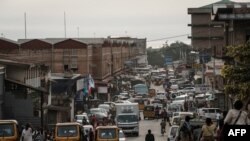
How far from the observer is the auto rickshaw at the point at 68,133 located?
3581 cm

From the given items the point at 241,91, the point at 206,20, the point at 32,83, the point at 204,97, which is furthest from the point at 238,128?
the point at 206,20

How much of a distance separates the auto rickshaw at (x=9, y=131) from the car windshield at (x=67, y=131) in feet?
13.6

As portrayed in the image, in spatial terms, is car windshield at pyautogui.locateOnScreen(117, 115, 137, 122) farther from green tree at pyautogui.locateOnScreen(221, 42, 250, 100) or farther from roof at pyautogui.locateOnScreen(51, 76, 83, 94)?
green tree at pyautogui.locateOnScreen(221, 42, 250, 100)

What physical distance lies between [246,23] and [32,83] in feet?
53.8

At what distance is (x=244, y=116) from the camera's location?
53.7 ft

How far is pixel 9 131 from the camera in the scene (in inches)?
1264

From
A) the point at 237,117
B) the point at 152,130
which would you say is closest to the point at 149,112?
the point at 152,130

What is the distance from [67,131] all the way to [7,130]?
15.3ft

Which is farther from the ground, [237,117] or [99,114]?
[237,117]

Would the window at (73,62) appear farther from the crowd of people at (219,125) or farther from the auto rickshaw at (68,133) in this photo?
the crowd of people at (219,125)

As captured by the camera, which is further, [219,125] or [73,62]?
[73,62]

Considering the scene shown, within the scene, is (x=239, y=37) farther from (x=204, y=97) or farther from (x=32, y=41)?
(x=32, y=41)

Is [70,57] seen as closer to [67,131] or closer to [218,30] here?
[218,30]

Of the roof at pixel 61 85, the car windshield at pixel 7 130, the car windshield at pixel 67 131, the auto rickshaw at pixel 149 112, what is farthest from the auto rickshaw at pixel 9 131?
the auto rickshaw at pixel 149 112
